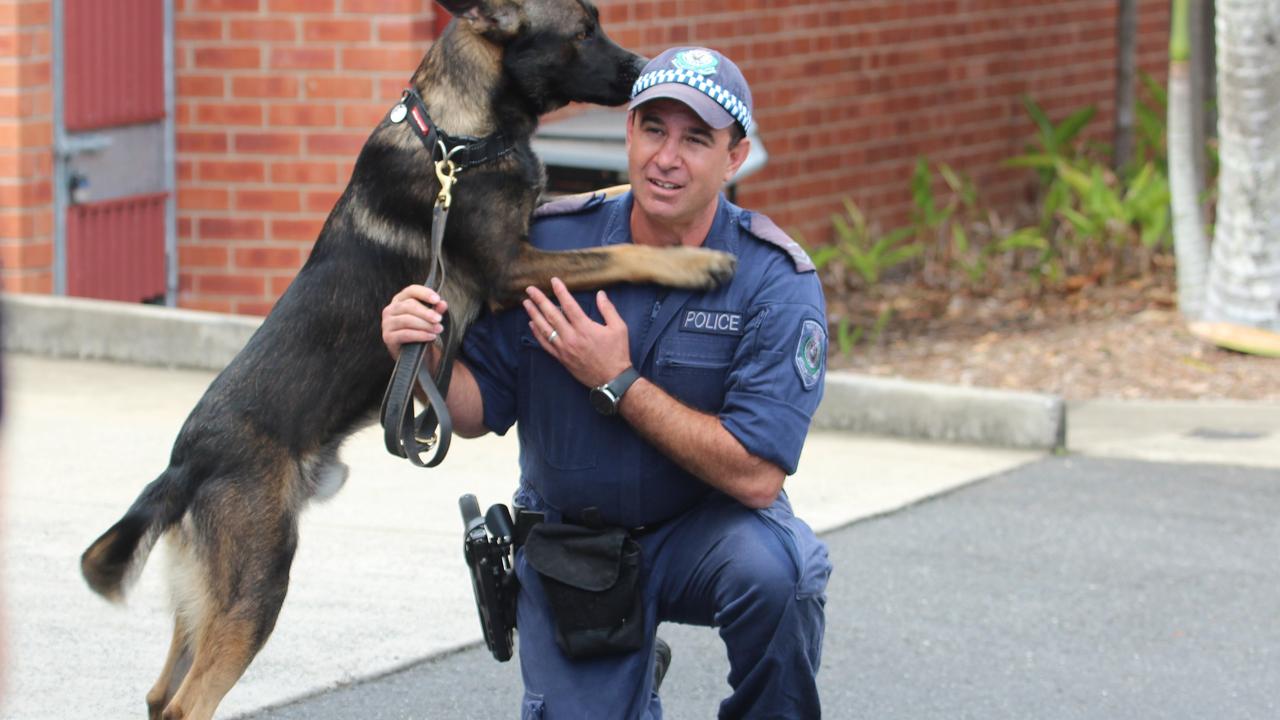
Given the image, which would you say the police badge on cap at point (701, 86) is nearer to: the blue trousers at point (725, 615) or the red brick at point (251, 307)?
the blue trousers at point (725, 615)

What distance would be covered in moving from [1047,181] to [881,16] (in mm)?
1614

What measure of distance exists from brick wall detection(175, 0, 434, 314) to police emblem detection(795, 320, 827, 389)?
4442 mm

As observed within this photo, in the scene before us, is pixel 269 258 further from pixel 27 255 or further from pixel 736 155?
pixel 736 155

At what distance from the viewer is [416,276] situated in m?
3.80

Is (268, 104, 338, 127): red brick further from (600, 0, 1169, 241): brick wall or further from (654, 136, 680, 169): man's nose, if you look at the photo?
(654, 136, 680, 169): man's nose

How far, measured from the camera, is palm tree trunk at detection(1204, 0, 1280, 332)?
25.8 feet

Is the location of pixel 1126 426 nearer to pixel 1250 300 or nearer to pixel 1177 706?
pixel 1250 300

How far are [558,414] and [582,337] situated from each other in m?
0.21

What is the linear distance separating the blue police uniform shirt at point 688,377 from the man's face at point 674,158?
0.51ft

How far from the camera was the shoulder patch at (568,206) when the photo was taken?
12.8 feet

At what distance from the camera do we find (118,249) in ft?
26.3

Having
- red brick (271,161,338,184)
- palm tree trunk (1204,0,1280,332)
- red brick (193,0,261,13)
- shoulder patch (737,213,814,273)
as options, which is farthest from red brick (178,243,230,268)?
shoulder patch (737,213,814,273)

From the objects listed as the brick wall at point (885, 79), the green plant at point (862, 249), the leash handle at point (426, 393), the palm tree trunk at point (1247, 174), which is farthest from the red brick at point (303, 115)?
the leash handle at point (426, 393)

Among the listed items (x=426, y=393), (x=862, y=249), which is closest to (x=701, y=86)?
(x=426, y=393)
